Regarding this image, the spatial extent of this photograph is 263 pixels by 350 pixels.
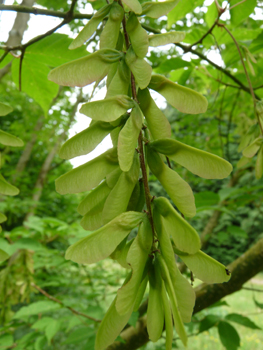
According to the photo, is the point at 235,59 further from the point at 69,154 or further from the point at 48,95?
the point at 69,154

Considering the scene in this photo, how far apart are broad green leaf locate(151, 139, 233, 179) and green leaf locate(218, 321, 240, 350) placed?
1.20 meters

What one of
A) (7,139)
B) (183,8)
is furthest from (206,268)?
(183,8)

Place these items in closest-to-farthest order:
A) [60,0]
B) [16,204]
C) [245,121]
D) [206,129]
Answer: [245,121] < [60,0] < [206,129] < [16,204]

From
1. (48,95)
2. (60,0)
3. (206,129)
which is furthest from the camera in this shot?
(206,129)

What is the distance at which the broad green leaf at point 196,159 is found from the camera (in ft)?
1.11

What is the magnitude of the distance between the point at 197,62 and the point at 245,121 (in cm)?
70

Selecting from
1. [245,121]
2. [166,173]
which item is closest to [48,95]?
[166,173]

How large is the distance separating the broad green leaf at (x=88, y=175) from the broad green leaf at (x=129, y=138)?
49mm

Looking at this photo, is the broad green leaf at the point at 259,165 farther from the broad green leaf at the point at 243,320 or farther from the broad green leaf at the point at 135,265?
the broad green leaf at the point at 243,320

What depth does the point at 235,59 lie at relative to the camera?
1153mm

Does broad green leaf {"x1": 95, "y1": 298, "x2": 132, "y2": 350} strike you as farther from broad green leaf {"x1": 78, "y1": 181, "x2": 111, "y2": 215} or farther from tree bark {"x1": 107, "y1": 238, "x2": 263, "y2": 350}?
tree bark {"x1": 107, "y1": 238, "x2": 263, "y2": 350}

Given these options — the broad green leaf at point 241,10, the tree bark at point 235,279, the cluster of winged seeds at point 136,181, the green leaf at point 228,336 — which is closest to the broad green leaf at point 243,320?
the green leaf at point 228,336

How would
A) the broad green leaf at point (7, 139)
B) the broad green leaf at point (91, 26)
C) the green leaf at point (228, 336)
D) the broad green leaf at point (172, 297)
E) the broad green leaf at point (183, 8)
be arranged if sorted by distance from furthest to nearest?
the green leaf at point (228, 336)
the broad green leaf at point (183, 8)
the broad green leaf at point (7, 139)
the broad green leaf at point (91, 26)
the broad green leaf at point (172, 297)

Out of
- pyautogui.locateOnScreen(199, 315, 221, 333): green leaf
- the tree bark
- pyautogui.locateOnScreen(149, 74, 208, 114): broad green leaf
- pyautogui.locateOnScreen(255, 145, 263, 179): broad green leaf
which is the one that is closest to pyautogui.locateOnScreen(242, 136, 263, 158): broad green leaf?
pyautogui.locateOnScreen(255, 145, 263, 179): broad green leaf
